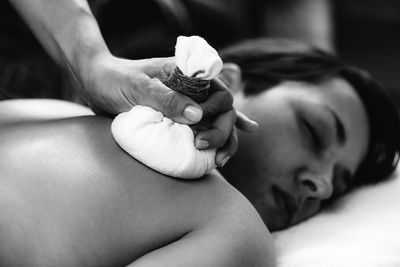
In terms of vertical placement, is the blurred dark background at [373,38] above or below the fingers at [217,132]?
below

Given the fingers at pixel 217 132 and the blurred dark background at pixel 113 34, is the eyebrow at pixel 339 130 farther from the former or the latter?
the blurred dark background at pixel 113 34

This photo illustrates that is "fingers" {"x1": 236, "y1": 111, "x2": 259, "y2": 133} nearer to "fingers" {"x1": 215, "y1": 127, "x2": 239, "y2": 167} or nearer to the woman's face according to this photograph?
"fingers" {"x1": 215, "y1": 127, "x2": 239, "y2": 167}

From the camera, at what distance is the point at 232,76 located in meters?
1.19

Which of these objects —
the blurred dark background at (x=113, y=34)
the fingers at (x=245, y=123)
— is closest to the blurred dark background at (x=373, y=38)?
the blurred dark background at (x=113, y=34)

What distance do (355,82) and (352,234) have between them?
1.56 feet

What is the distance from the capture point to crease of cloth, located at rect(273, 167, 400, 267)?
761 millimetres

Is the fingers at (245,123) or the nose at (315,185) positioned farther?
the nose at (315,185)

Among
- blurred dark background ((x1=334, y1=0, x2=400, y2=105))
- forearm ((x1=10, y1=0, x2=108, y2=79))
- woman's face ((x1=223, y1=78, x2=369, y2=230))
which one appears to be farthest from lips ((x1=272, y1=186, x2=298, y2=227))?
blurred dark background ((x1=334, y1=0, x2=400, y2=105))

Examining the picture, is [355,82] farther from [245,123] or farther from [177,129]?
[177,129]

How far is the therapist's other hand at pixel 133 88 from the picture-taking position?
708 millimetres

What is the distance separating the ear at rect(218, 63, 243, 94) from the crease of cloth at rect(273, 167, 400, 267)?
339mm

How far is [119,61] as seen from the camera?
2.65 feet

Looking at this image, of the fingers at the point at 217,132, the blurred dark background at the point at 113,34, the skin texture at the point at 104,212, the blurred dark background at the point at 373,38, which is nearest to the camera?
the skin texture at the point at 104,212

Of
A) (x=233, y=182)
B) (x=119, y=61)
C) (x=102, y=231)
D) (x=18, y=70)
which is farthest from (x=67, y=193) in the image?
(x=18, y=70)
